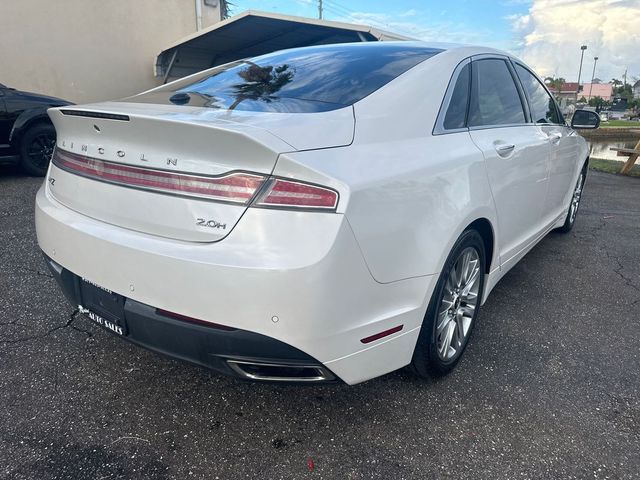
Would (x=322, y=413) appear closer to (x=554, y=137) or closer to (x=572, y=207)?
(x=554, y=137)

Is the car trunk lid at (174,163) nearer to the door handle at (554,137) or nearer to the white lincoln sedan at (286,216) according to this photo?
the white lincoln sedan at (286,216)

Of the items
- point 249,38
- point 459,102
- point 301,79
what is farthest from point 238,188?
point 249,38

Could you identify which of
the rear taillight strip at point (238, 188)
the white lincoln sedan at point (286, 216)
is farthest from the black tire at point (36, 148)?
the rear taillight strip at point (238, 188)

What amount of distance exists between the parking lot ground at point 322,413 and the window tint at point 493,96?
4.26 feet

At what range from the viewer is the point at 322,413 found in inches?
85.2

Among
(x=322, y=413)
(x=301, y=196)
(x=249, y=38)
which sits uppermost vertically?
(x=249, y=38)

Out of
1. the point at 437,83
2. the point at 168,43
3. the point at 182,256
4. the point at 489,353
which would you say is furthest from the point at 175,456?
the point at 168,43

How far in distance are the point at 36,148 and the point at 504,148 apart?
652 centimetres

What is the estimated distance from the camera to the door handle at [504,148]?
2.62m

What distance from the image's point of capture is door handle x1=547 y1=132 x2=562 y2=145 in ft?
11.5

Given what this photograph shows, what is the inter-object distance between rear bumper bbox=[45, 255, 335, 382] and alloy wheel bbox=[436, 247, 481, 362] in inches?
31.6

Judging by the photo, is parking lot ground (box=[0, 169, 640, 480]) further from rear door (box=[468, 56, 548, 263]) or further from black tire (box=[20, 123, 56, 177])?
black tire (box=[20, 123, 56, 177])

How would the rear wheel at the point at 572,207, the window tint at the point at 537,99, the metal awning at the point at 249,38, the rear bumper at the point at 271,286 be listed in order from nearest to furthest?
1. the rear bumper at the point at 271,286
2. the window tint at the point at 537,99
3. the rear wheel at the point at 572,207
4. the metal awning at the point at 249,38

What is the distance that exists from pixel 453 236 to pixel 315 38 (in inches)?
495
